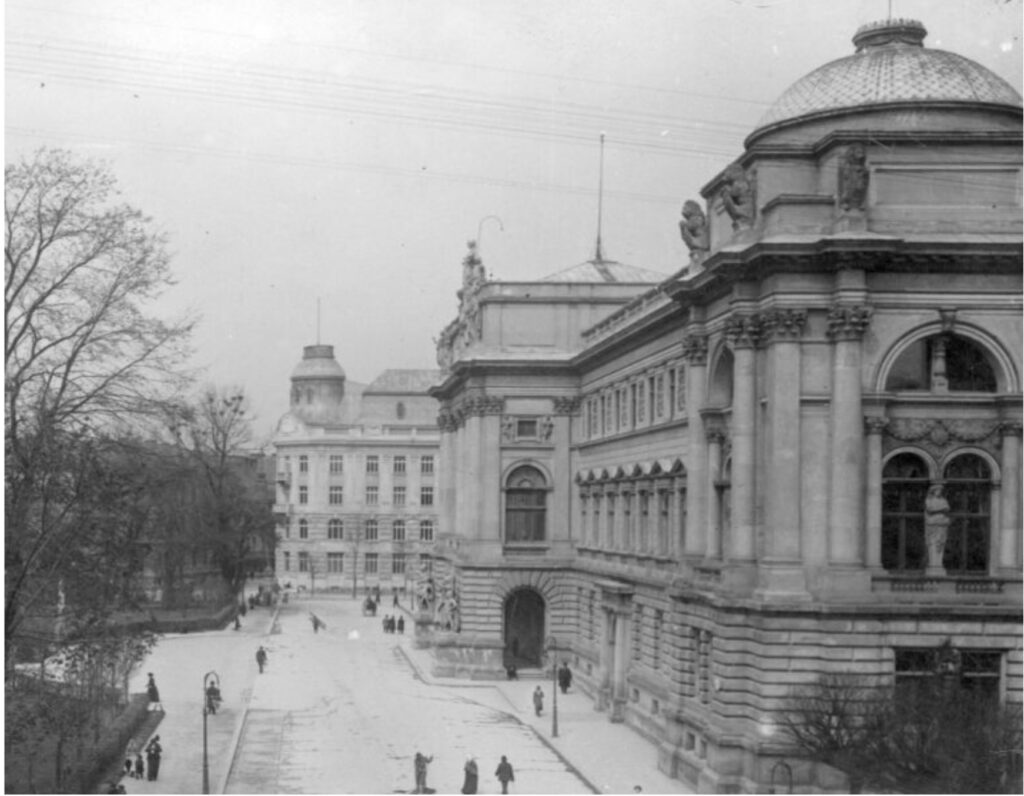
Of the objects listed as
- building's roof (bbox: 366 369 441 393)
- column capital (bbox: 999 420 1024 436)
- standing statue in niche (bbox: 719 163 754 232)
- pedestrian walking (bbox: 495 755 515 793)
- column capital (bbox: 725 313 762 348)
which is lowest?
pedestrian walking (bbox: 495 755 515 793)

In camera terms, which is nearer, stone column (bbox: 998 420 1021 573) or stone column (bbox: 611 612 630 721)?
stone column (bbox: 998 420 1021 573)

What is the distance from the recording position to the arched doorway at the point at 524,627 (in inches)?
2736

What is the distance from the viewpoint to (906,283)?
3791cm

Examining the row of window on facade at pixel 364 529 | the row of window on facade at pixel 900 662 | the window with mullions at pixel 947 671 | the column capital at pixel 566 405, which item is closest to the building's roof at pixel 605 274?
the column capital at pixel 566 405

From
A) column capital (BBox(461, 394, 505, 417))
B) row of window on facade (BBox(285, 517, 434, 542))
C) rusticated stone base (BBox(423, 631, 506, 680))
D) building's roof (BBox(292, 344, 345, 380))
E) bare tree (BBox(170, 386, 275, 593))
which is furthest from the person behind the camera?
row of window on facade (BBox(285, 517, 434, 542))

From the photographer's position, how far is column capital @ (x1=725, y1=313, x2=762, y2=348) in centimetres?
3897

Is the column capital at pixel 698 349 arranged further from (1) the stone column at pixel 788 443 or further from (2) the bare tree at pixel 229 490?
(2) the bare tree at pixel 229 490

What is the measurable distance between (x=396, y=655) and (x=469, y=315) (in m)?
16.6

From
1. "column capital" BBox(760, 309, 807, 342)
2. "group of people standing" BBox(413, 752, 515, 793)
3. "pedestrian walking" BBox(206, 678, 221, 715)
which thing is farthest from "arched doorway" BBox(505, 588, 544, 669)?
"column capital" BBox(760, 309, 807, 342)

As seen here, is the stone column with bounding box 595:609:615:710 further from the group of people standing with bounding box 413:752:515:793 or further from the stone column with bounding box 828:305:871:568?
the stone column with bounding box 828:305:871:568

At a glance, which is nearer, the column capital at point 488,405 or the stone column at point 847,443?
the stone column at point 847,443

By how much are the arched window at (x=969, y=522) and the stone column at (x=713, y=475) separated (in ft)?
23.0

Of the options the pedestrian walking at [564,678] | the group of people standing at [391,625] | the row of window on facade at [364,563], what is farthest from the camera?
the row of window on facade at [364,563]

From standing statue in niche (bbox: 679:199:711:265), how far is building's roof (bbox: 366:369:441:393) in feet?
257
